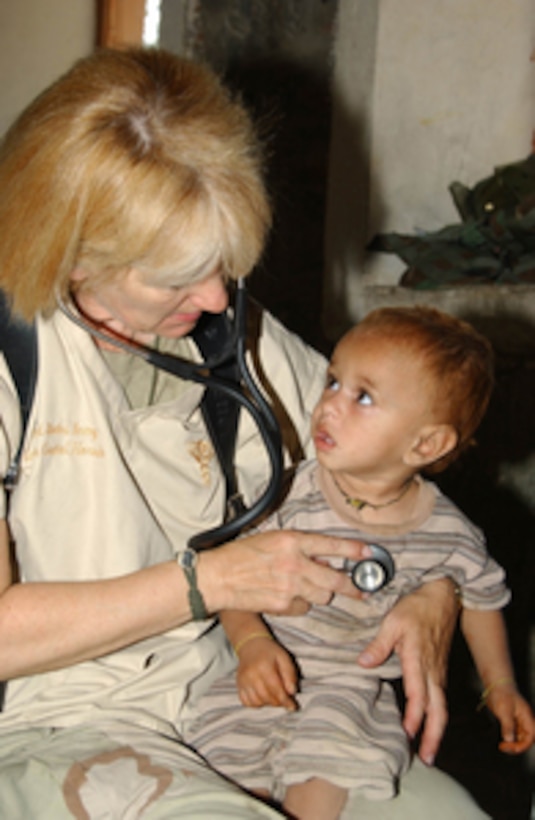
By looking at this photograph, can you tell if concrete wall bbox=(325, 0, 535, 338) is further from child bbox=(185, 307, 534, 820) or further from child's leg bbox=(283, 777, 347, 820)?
child's leg bbox=(283, 777, 347, 820)

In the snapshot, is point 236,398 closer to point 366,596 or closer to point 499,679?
point 366,596

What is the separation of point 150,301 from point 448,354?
46cm

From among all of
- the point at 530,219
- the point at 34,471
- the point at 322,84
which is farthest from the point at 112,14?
the point at 34,471

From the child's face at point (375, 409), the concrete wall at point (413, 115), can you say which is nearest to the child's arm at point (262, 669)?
the child's face at point (375, 409)

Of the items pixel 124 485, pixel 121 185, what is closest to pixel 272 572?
pixel 124 485

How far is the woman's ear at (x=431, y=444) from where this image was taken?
144 centimetres

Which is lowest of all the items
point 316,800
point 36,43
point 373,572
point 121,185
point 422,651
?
point 316,800

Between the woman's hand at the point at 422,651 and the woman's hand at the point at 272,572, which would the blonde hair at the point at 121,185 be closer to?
the woman's hand at the point at 272,572

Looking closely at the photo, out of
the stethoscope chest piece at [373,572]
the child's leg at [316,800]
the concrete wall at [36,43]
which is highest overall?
the concrete wall at [36,43]

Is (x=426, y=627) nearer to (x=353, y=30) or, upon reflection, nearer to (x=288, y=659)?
(x=288, y=659)

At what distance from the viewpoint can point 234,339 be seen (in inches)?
56.6

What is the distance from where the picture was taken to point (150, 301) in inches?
52.5

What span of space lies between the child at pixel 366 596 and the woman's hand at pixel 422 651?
4 cm

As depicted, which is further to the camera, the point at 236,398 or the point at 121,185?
the point at 236,398
